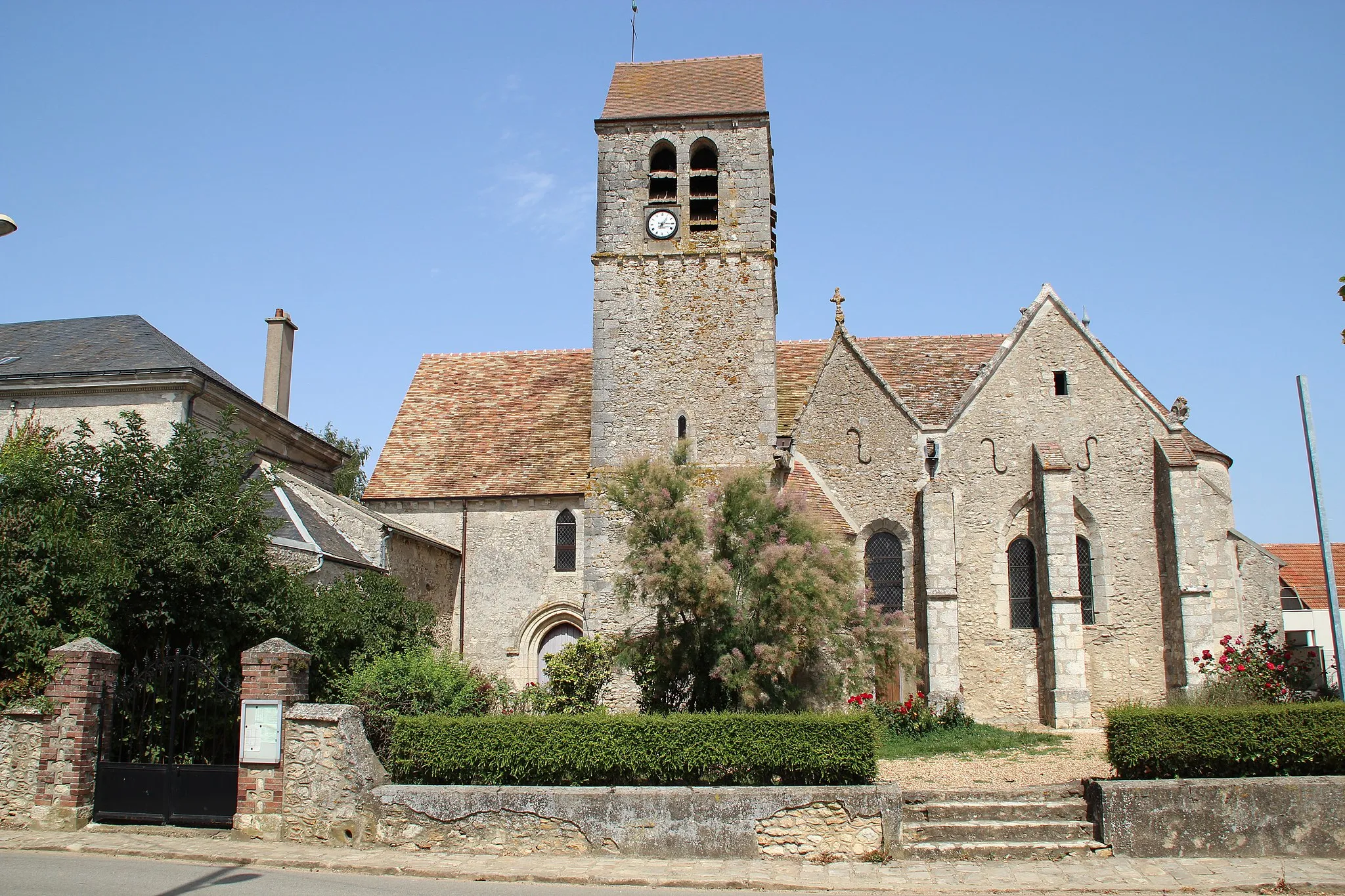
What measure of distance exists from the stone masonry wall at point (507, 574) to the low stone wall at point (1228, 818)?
13460 mm

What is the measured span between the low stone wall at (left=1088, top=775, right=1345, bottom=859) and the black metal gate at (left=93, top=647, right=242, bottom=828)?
9708mm

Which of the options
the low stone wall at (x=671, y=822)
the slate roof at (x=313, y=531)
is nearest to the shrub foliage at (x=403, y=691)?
the low stone wall at (x=671, y=822)

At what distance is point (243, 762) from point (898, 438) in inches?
550

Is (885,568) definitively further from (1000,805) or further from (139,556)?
(139,556)

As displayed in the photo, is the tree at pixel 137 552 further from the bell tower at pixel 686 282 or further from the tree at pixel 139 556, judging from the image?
the bell tower at pixel 686 282

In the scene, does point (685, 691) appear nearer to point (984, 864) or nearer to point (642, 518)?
point (642, 518)

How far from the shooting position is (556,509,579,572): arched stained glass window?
21844 mm

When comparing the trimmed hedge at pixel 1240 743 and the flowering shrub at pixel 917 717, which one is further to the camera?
the flowering shrub at pixel 917 717

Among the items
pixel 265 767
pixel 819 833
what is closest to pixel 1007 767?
pixel 819 833

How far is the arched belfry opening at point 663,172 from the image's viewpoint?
20.4 meters

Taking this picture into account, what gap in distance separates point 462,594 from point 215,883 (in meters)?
13.4

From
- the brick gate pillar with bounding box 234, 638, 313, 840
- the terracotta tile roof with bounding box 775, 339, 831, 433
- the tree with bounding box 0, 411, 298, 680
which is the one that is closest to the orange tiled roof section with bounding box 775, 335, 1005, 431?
the terracotta tile roof with bounding box 775, 339, 831, 433

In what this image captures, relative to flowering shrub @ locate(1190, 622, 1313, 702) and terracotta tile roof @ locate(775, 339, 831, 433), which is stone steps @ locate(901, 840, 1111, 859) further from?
terracotta tile roof @ locate(775, 339, 831, 433)

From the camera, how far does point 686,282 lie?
19.7 metres
